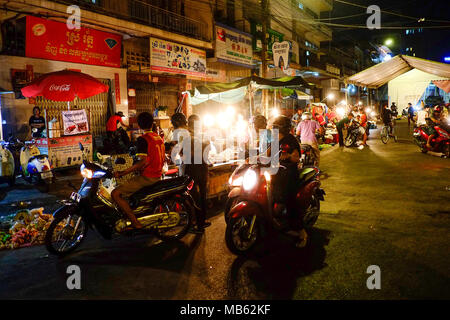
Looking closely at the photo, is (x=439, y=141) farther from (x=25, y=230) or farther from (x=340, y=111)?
(x=25, y=230)

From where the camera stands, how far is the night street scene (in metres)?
3.87

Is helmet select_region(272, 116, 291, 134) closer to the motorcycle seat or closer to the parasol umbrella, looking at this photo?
the motorcycle seat

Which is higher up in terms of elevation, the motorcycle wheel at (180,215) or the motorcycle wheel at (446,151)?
the motorcycle wheel at (446,151)

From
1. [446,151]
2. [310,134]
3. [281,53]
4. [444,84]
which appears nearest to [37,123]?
[310,134]

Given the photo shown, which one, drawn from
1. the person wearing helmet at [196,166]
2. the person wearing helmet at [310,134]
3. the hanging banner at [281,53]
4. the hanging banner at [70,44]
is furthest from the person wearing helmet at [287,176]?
the hanging banner at [281,53]

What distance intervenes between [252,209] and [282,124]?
131cm

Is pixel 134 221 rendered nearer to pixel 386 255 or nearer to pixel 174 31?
pixel 386 255

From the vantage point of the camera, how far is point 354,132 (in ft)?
54.7

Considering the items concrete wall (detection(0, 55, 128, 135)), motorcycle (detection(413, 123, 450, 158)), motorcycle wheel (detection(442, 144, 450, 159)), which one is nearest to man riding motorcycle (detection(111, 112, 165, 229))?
concrete wall (detection(0, 55, 128, 135))

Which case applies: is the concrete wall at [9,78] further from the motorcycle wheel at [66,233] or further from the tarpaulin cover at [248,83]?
the motorcycle wheel at [66,233]

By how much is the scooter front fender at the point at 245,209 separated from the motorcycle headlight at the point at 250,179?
0.24 m

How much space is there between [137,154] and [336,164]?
8.94 meters

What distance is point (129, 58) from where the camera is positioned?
14258 mm

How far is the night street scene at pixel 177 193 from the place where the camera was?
3865 mm
